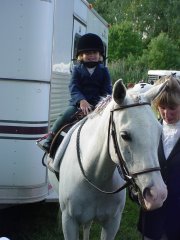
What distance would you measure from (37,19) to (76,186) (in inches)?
75.2

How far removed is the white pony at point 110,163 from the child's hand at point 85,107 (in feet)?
0.62

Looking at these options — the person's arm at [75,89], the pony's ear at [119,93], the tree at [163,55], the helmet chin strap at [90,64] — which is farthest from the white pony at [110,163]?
the tree at [163,55]

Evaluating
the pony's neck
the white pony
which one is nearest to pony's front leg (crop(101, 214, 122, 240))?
the white pony

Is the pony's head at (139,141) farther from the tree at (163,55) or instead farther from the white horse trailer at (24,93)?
the tree at (163,55)

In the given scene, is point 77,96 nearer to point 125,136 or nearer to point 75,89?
point 75,89

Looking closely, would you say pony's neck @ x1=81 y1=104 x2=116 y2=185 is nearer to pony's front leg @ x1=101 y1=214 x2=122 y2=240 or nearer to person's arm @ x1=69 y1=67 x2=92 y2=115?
person's arm @ x1=69 y1=67 x2=92 y2=115

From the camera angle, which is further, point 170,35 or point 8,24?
point 170,35

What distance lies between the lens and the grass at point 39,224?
5535 mm

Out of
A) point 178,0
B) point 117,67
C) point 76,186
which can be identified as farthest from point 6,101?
point 178,0

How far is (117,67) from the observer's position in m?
27.3

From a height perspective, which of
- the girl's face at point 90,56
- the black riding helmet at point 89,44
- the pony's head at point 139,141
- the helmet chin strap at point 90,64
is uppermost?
the black riding helmet at point 89,44

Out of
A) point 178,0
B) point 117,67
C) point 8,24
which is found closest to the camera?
point 8,24

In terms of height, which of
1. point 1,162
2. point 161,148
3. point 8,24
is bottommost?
point 1,162

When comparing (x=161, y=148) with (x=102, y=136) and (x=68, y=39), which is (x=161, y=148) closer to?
(x=102, y=136)
